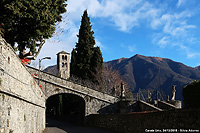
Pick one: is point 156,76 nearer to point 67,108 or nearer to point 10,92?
point 67,108

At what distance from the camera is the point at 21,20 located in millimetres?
19828

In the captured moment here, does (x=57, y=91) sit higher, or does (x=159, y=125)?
(x=57, y=91)

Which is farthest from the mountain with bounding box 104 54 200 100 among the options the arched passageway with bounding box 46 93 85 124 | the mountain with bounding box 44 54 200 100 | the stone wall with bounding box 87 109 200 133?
the stone wall with bounding box 87 109 200 133

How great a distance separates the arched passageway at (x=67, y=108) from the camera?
3234cm

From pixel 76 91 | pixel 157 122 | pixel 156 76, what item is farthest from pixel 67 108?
pixel 156 76

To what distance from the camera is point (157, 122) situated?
12047mm

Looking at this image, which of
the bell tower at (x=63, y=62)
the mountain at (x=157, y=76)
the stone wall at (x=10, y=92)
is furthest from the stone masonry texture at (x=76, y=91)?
the mountain at (x=157, y=76)

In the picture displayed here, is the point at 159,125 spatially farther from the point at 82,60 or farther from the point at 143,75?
the point at 143,75

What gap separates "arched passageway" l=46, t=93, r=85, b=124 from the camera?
3234 centimetres

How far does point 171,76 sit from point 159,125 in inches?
5958

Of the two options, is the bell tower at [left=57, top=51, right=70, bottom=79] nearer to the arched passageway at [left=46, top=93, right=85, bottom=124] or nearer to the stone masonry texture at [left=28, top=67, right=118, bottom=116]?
the arched passageway at [left=46, top=93, right=85, bottom=124]

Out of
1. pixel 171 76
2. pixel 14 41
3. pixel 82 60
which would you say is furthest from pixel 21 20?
pixel 171 76

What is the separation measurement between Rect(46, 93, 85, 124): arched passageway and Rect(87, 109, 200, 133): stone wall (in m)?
9.99

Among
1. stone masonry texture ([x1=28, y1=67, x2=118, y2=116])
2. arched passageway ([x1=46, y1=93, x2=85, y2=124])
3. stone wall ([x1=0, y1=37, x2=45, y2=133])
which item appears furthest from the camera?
arched passageway ([x1=46, y1=93, x2=85, y2=124])
